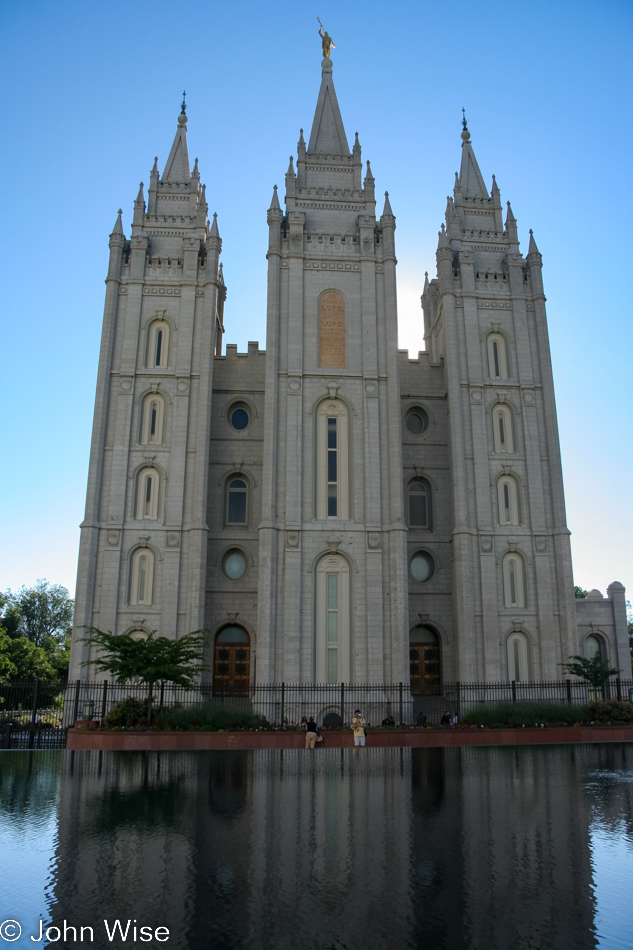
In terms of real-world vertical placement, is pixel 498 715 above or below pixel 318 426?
below

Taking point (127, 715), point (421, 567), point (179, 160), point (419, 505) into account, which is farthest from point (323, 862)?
point (179, 160)

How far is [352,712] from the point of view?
30.1 meters

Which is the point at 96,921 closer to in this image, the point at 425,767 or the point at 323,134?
the point at 425,767

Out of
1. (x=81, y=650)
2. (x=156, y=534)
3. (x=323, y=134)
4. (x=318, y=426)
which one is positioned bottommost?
(x=81, y=650)

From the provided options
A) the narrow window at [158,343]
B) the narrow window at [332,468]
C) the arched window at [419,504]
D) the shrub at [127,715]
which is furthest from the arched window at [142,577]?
the arched window at [419,504]

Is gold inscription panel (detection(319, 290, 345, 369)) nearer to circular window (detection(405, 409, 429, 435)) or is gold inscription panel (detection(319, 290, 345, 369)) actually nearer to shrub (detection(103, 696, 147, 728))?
circular window (detection(405, 409, 429, 435))

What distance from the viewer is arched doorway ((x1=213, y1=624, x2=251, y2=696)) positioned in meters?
33.4

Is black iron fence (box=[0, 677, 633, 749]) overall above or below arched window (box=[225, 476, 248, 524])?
below

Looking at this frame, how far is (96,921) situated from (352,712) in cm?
2500

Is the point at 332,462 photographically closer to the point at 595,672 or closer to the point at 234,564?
the point at 234,564

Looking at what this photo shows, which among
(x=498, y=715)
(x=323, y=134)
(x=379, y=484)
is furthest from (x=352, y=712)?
(x=323, y=134)

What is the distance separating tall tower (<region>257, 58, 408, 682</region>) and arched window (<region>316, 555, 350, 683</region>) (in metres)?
0.04

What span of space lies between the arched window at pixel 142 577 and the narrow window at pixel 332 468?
813 centimetres

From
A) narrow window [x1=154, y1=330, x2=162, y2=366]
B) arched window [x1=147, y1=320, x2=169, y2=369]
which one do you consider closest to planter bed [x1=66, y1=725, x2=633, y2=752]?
arched window [x1=147, y1=320, x2=169, y2=369]
